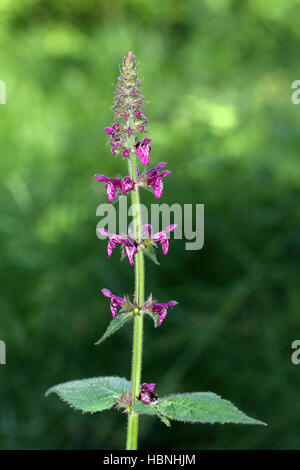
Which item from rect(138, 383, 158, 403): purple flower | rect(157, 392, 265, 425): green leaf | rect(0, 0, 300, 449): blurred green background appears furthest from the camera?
rect(0, 0, 300, 449): blurred green background

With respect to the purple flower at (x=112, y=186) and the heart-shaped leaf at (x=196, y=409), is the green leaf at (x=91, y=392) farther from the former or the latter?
the purple flower at (x=112, y=186)

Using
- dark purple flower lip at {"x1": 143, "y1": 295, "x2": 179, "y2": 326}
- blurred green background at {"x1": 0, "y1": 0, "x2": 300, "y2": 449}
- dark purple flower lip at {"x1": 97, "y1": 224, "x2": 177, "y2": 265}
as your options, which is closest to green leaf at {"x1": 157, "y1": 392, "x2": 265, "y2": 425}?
dark purple flower lip at {"x1": 143, "y1": 295, "x2": 179, "y2": 326}

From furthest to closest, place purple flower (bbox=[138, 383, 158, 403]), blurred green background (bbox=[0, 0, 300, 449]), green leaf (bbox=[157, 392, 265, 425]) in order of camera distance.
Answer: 1. blurred green background (bbox=[0, 0, 300, 449])
2. purple flower (bbox=[138, 383, 158, 403])
3. green leaf (bbox=[157, 392, 265, 425])

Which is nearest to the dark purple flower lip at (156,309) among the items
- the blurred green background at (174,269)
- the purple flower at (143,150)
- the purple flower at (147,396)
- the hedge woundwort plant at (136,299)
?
the hedge woundwort plant at (136,299)

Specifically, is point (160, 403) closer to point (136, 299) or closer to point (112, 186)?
point (136, 299)

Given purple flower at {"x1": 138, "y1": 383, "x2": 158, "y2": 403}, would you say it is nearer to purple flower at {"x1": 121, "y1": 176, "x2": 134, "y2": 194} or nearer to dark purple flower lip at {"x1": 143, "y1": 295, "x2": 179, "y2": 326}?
dark purple flower lip at {"x1": 143, "y1": 295, "x2": 179, "y2": 326}

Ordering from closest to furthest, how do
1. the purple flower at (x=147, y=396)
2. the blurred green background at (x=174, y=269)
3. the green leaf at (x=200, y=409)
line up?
the green leaf at (x=200, y=409) → the purple flower at (x=147, y=396) → the blurred green background at (x=174, y=269)

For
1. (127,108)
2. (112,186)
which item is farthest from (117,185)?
(127,108)

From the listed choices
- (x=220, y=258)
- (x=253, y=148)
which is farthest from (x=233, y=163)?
(x=220, y=258)
